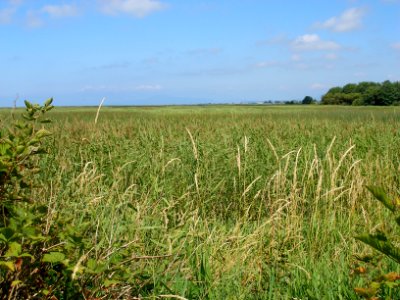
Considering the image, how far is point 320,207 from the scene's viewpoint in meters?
4.52

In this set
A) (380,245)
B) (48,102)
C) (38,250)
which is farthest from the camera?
(48,102)

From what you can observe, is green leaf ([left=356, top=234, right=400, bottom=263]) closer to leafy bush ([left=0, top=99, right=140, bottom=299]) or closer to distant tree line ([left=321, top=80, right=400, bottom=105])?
leafy bush ([left=0, top=99, right=140, bottom=299])

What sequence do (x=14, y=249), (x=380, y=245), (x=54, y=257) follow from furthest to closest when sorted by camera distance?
(x=54, y=257)
(x=14, y=249)
(x=380, y=245)

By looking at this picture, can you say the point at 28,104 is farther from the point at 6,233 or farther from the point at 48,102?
the point at 6,233

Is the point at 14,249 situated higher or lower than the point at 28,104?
lower

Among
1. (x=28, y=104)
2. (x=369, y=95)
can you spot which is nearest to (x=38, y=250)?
(x=28, y=104)

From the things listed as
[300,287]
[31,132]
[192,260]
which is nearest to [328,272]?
[300,287]

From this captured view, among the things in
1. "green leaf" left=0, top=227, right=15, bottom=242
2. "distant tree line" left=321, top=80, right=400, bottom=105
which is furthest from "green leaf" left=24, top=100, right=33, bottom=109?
"distant tree line" left=321, top=80, right=400, bottom=105

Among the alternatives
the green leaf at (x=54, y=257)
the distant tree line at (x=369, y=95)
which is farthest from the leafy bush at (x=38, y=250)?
the distant tree line at (x=369, y=95)

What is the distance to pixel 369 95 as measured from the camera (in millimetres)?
57812

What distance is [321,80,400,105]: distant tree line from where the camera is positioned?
56.5 meters

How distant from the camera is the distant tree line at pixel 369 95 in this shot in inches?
2223

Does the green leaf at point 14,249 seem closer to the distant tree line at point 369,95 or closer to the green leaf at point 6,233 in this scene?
the green leaf at point 6,233

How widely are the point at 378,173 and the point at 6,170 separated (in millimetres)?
5002
